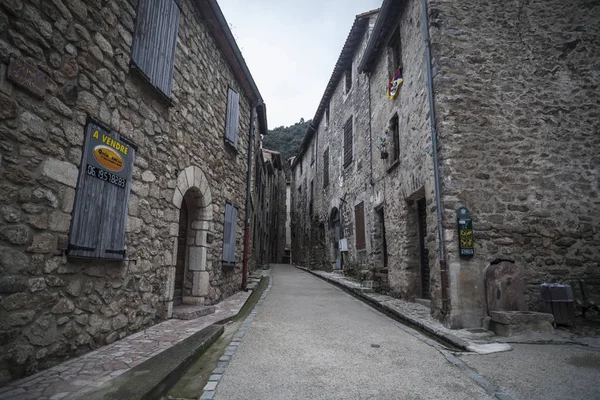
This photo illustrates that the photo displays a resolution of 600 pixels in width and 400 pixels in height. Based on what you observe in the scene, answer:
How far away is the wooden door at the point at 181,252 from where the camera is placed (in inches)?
225

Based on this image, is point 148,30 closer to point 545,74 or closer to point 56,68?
point 56,68

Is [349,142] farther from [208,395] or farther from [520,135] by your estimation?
[208,395]

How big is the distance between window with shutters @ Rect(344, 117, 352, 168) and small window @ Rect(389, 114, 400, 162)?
4.26 m

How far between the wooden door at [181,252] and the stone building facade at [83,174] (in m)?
0.02

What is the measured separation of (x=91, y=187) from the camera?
3227 millimetres

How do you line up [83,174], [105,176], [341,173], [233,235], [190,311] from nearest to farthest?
[83,174], [105,176], [190,311], [233,235], [341,173]

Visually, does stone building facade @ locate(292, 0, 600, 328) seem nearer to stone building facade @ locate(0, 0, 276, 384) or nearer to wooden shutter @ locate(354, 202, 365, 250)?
wooden shutter @ locate(354, 202, 365, 250)

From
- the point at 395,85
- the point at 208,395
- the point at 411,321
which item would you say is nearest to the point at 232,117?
the point at 395,85

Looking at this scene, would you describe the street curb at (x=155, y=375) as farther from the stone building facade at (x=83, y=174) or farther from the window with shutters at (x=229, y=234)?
the window with shutters at (x=229, y=234)

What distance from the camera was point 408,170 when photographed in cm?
686

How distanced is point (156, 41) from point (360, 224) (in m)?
8.15

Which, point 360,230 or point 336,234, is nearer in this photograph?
point 360,230

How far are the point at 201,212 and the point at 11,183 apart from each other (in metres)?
3.53

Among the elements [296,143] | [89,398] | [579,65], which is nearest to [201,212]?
[89,398]
